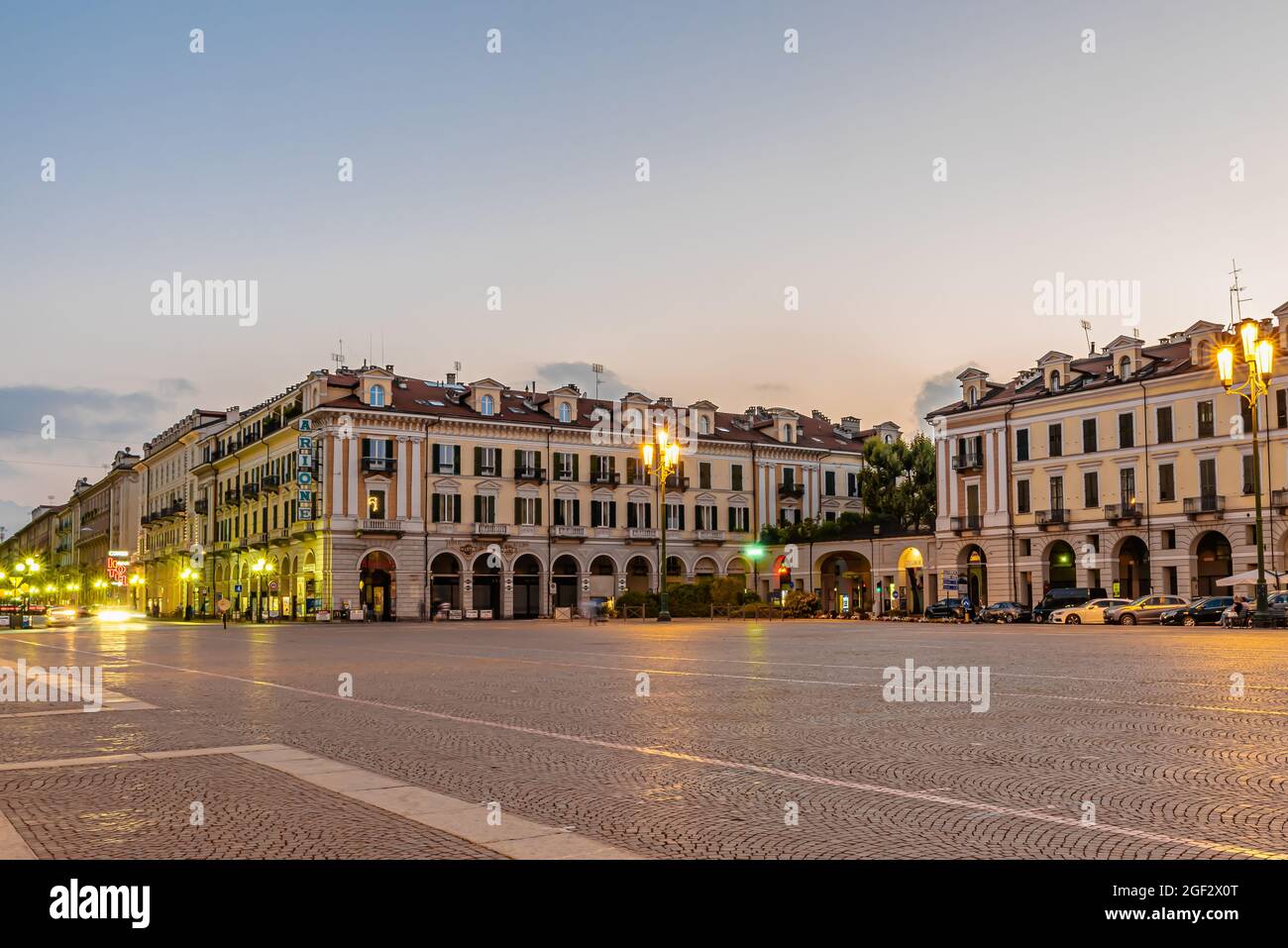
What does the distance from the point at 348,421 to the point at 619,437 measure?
21.0 m

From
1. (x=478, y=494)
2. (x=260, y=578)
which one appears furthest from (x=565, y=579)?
(x=260, y=578)

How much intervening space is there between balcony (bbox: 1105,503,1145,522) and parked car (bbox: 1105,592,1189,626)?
1149 centimetres

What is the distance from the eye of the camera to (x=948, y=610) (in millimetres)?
59875

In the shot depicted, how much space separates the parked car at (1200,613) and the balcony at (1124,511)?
1490 cm

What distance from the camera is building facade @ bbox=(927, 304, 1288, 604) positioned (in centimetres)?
5884

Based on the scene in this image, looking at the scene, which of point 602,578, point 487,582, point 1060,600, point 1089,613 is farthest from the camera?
point 602,578

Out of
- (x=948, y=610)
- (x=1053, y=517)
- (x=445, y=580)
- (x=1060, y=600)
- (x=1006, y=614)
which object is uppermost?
(x=1053, y=517)

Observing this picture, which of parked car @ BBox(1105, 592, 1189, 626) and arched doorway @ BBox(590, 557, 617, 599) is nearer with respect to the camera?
parked car @ BBox(1105, 592, 1189, 626)

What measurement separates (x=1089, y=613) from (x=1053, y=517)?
1562 centimetres

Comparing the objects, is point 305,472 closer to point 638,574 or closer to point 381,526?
point 381,526

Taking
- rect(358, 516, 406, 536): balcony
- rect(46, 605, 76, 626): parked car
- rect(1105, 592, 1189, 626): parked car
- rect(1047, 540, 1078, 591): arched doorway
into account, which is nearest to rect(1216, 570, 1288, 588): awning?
rect(1105, 592, 1189, 626): parked car

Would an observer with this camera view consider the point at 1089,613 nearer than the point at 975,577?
Yes

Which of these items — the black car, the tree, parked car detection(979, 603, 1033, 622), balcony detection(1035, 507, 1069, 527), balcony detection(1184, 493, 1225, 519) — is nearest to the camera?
parked car detection(979, 603, 1033, 622)

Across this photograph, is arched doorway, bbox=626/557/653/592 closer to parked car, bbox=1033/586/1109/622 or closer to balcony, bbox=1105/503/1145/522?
parked car, bbox=1033/586/1109/622
